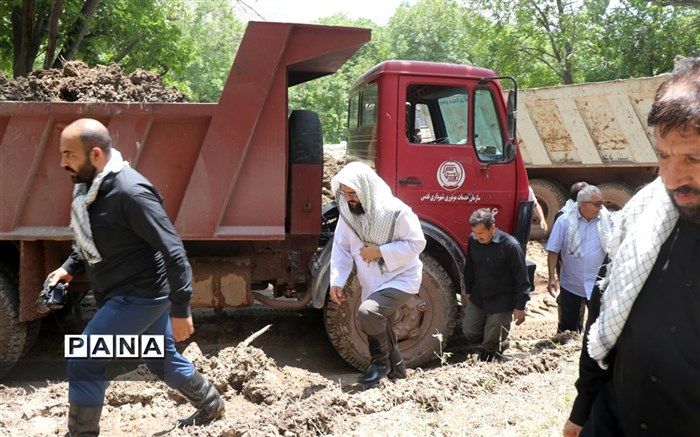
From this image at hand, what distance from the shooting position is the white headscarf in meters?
4.09

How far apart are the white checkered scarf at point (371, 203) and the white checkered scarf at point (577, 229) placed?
1973 millimetres

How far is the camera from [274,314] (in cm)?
650

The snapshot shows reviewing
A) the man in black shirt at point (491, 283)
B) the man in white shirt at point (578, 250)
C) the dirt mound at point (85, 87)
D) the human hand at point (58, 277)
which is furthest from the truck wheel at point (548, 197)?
the human hand at point (58, 277)

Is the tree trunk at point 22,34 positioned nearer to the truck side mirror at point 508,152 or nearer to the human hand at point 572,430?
the truck side mirror at point 508,152

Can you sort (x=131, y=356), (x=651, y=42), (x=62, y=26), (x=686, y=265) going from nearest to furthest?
(x=686, y=265) < (x=131, y=356) < (x=62, y=26) < (x=651, y=42)

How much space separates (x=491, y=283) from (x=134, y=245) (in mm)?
2856

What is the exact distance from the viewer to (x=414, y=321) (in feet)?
16.8

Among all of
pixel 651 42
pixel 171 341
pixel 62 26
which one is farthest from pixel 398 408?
pixel 651 42

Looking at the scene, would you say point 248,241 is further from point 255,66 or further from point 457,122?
point 457,122

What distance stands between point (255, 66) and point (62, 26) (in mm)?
7090

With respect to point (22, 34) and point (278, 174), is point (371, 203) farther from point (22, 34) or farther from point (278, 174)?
point (22, 34)

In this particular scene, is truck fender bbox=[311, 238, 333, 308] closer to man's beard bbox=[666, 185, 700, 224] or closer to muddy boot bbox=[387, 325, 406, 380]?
muddy boot bbox=[387, 325, 406, 380]

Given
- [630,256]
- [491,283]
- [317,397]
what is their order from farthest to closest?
[491,283], [317,397], [630,256]

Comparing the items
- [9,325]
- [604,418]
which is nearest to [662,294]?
[604,418]
